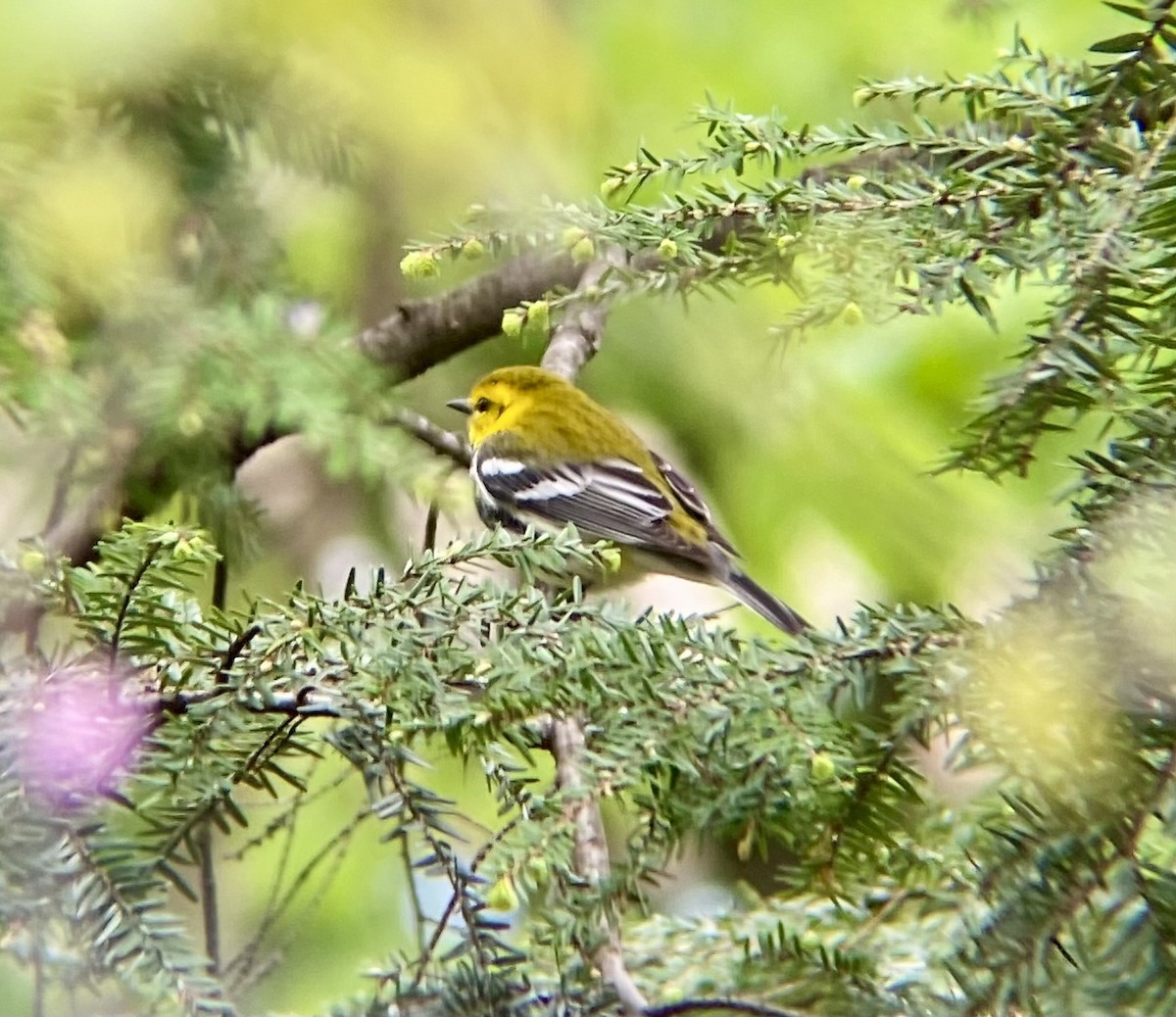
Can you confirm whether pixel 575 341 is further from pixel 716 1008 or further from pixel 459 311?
pixel 716 1008

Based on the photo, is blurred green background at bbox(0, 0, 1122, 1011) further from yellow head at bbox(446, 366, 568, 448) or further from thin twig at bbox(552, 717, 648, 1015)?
thin twig at bbox(552, 717, 648, 1015)

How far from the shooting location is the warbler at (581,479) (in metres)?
2.91

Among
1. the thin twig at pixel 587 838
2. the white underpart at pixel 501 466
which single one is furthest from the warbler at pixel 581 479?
the thin twig at pixel 587 838

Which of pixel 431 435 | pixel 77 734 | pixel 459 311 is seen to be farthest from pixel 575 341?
pixel 77 734

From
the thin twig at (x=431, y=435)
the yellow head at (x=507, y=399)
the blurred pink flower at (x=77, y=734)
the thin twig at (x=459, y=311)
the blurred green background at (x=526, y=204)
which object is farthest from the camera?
the yellow head at (x=507, y=399)

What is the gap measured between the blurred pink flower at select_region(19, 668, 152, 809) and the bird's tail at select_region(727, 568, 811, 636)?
5.30 ft

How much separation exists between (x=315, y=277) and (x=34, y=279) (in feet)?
5.38

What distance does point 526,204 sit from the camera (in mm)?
1295

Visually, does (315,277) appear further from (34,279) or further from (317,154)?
(34,279)

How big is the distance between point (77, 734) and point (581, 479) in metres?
2.28

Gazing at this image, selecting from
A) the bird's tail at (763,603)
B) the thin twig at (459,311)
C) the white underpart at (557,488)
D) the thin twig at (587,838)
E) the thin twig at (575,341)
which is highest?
the white underpart at (557,488)

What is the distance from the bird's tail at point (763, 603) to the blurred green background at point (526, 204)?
16 cm

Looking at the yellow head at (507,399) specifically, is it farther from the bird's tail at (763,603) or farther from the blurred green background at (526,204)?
the bird's tail at (763,603)

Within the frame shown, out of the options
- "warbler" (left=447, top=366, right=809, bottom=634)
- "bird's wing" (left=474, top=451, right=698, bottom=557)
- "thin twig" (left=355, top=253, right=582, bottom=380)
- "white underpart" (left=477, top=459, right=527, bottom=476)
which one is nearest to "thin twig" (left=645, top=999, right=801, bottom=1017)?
"thin twig" (left=355, top=253, right=582, bottom=380)
